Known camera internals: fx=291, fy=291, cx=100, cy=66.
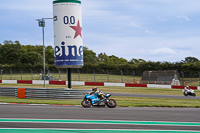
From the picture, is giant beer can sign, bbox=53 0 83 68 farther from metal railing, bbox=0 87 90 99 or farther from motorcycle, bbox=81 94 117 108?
motorcycle, bbox=81 94 117 108

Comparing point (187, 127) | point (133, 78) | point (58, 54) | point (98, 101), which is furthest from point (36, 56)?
point (187, 127)

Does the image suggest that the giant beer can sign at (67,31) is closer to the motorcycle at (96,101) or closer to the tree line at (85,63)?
the motorcycle at (96,101)

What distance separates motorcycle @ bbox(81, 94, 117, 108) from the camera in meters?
16.9

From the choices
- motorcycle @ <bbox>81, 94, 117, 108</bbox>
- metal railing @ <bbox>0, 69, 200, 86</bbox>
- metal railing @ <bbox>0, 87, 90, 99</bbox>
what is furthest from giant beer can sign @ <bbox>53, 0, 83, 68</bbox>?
metal railing @ <bbox>0, 69, 200, 86</bbox>

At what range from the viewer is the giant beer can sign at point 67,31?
73.6 ft

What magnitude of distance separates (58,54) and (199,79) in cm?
2714

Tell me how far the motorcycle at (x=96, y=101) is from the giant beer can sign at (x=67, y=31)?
665cm

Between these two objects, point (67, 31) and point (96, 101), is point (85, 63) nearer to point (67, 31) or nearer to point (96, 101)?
point (67, 31)

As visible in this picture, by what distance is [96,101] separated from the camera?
55.9ft

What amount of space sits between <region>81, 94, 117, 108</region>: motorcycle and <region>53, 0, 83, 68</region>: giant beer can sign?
6.65 m

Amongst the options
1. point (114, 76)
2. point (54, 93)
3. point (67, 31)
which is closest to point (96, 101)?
point (54, 93)

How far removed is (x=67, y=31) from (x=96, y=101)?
7651mm

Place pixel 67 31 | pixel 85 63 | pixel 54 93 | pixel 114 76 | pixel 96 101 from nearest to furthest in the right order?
pixel 96 101
pixel 67 31
pixel 54 93
pixel 114 76
pixel 85 63

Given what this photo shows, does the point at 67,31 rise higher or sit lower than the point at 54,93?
higher
